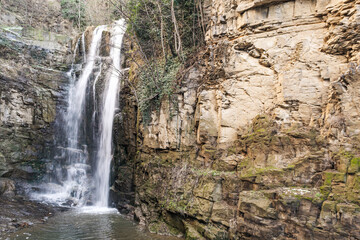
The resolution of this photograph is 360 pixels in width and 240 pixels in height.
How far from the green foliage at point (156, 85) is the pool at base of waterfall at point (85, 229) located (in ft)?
12.8

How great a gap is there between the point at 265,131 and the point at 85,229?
251 inches

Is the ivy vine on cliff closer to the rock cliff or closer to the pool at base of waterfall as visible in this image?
the pool at base of waterfall

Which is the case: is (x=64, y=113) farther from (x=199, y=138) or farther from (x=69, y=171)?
(x=199, y=138)

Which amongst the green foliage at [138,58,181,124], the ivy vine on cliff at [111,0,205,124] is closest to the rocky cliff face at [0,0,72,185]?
the ivy vine on cliff at [111,0,205,124]

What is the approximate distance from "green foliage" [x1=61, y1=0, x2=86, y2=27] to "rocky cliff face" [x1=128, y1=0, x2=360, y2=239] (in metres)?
17.1

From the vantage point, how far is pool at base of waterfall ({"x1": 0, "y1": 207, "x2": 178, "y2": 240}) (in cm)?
735

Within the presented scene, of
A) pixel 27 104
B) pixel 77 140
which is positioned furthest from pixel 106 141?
pixel 27 104

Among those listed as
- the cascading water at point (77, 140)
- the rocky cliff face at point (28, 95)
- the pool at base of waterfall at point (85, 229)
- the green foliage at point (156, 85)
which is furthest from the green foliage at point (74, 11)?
the pool at base of waterfall at point (85, 229)

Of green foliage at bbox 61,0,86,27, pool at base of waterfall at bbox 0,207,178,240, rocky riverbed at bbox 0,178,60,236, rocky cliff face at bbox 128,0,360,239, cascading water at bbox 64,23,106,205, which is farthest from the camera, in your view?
green foliage at bbox 61,0,86,27

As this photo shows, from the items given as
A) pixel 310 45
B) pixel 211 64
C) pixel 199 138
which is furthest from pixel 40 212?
pixel 310 45

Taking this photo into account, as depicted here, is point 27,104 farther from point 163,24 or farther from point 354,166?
point 354,166

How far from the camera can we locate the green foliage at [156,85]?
920 centimetres

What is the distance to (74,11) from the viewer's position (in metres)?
22.1

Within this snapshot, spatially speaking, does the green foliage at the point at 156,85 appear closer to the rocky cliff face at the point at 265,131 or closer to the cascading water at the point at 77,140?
the rocky cliff face at the point at 265,131
